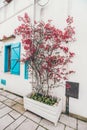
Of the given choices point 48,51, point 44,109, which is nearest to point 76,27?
point 48,51

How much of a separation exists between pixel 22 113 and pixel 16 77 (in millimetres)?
1506

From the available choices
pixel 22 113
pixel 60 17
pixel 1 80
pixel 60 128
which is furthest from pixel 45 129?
pixel 1 80

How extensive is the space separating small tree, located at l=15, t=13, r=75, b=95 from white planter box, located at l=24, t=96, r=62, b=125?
0.47 meters

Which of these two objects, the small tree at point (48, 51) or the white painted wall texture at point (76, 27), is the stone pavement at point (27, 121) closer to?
the white painted wall texture at point (76, 27)

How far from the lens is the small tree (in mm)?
2618

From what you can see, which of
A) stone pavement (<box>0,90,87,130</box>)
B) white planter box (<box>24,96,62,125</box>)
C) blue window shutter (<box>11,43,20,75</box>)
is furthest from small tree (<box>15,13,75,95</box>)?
blue window shutter (<box>11,43,20,75</box>)

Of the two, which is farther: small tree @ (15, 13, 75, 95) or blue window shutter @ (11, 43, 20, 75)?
blue window shutter @ (11, 43, 20, 75)

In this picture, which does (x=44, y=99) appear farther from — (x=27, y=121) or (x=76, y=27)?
(x=76, y=27)

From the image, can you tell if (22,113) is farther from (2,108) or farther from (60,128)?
(60,128)

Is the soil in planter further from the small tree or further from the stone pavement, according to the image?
the stone pavement

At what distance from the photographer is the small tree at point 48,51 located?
262 centimetres

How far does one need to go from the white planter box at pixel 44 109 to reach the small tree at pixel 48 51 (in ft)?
1.55

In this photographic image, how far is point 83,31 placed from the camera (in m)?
2.49

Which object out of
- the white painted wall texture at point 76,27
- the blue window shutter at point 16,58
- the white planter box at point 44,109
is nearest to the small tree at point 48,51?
the white painted wall texture at point 76,27
